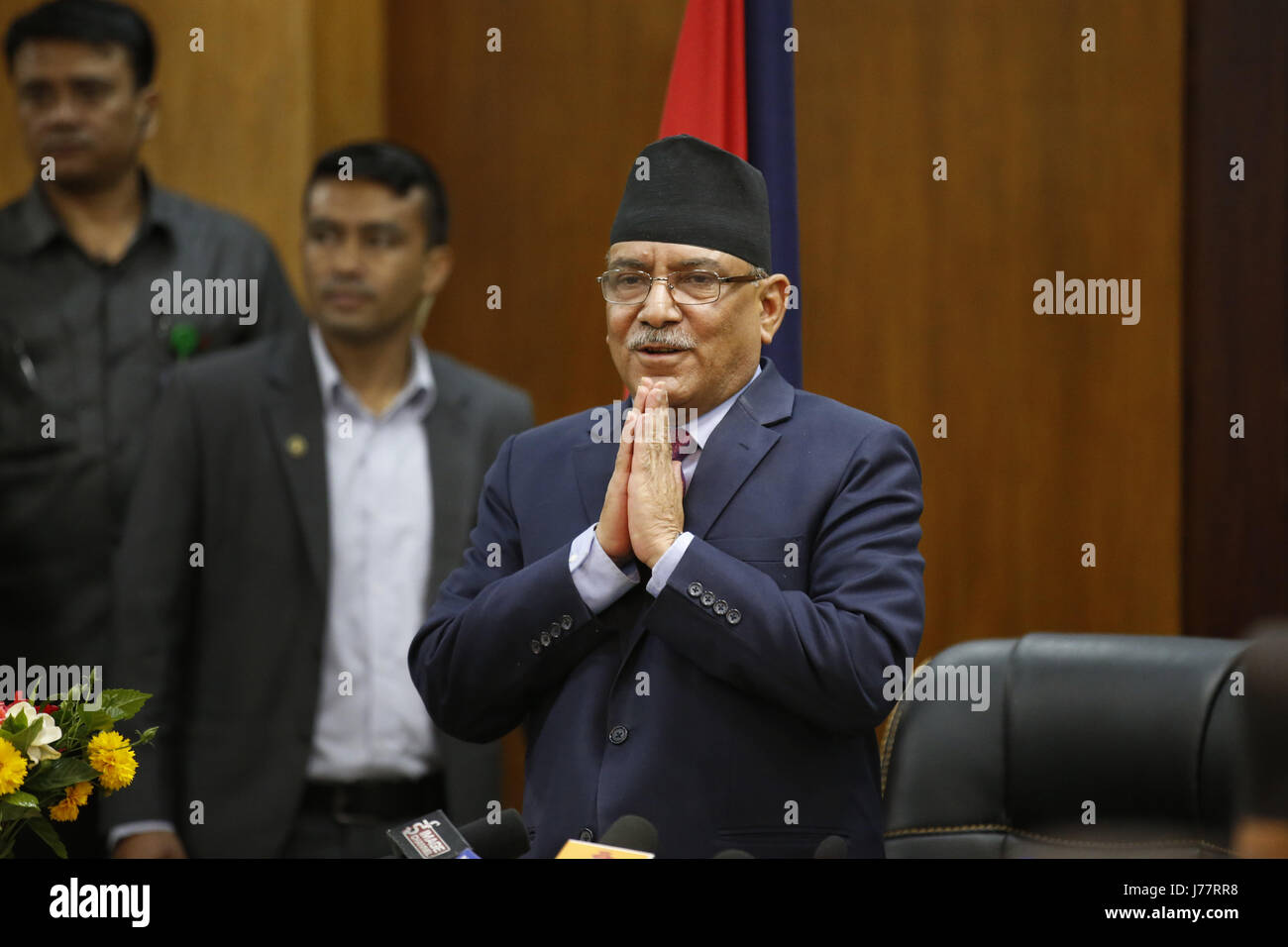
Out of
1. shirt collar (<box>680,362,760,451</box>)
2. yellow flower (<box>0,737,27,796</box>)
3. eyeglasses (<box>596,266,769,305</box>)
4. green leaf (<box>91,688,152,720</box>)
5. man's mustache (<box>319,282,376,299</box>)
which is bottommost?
yellow flower (<box>0,737,27,796</box>)

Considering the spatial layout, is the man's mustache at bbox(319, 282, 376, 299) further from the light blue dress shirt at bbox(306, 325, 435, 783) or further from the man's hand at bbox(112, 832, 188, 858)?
the man's hand at bbox(112, 832, 188, 858)

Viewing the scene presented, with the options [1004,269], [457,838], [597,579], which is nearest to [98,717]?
[457,838]

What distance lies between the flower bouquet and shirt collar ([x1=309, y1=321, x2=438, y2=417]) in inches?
60.0

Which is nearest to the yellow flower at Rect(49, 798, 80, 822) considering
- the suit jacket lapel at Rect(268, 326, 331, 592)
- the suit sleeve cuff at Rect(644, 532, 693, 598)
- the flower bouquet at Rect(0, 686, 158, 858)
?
the flower bouquet at Rect(0, 686, 158, 858)

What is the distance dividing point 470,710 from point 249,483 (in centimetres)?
135

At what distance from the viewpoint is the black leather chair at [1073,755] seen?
7.10ft

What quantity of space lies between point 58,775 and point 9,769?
0.29 feet

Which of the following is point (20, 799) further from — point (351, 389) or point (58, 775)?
point (351, 389)

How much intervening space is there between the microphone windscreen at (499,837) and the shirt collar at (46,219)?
2.16 metres

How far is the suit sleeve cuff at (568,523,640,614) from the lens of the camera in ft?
6.32

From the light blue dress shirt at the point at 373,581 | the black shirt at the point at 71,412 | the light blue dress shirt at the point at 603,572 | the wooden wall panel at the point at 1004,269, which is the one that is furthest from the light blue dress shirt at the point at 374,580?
the light blue dress shirt at the point at 603,572

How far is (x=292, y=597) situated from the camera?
314 cm
